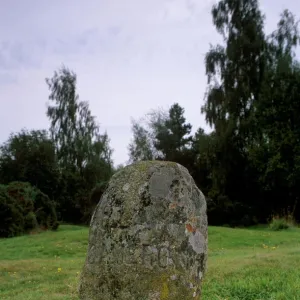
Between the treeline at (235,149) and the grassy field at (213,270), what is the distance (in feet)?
31.0

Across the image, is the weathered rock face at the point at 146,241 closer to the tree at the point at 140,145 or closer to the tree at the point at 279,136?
the tree at the point at 279,136

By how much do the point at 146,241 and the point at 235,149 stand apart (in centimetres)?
2954

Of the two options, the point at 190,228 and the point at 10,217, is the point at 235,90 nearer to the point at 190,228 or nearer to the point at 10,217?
the point at 10,217

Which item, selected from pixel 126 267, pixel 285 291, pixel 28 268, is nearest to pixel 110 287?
pixel 126 267

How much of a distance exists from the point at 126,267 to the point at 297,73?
29.6 meters

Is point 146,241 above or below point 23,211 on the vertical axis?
below

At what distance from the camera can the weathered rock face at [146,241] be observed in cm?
486

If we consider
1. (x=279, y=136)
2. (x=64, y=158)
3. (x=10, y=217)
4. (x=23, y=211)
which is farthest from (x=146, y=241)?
(x=64, y=158)

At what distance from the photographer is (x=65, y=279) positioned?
965cm

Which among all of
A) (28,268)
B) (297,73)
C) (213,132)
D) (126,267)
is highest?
(297,73)

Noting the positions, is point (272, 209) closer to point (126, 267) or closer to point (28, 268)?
point (28, 268)

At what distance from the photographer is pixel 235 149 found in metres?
33.7

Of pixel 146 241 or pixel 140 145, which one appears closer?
pixel 146 241

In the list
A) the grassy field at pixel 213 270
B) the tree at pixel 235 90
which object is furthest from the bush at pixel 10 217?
the tree at pixel 235 90
